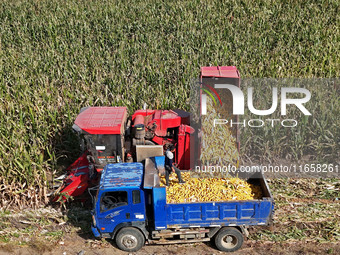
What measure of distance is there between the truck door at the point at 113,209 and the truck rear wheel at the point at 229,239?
6.95 feet

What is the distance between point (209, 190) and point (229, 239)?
47.6 inches

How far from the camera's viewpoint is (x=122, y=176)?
28.8 feet

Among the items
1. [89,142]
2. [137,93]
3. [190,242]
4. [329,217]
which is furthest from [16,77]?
[329,217]

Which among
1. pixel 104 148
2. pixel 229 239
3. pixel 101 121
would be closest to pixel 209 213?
pixel 229 239

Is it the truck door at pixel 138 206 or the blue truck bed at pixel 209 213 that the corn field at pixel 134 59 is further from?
the blue truck bed at pixel 209 213

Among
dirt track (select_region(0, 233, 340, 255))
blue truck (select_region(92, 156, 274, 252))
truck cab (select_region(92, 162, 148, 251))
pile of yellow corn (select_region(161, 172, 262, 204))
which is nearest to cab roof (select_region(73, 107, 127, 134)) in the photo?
blue truck (select_region(92, 156, 274, 252))

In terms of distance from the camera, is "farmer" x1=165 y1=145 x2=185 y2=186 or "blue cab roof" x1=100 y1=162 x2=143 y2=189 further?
"farmer" x1=165 y1=145 x2=185 y2=186

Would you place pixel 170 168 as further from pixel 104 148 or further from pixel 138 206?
pixel 104 148

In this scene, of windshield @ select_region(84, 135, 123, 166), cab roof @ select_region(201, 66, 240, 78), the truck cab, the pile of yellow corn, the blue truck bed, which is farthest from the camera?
cab roof @ select_region(201, 66, 240, 78)

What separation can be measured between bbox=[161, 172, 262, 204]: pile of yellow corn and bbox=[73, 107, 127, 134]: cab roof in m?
1.97

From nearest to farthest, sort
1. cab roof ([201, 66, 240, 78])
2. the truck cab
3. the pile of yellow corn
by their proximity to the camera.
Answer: the truck cab
the pile of yellow corn
cab roof ([201, 66, 240, 78])

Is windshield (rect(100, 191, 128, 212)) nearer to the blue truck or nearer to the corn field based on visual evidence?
the blue truck

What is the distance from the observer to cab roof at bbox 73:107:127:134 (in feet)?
32.7

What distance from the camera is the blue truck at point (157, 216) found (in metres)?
8.23
